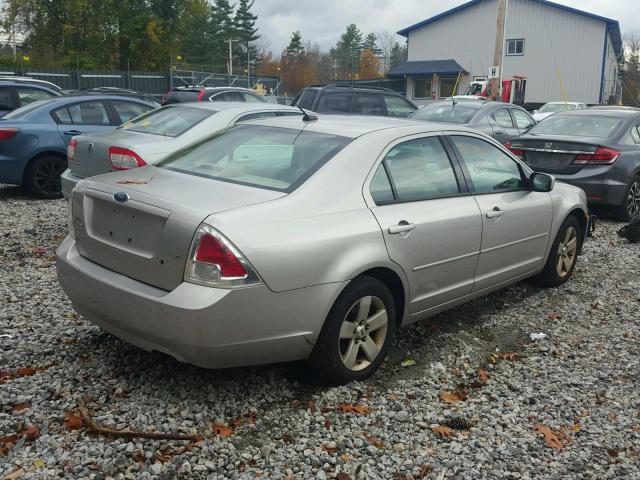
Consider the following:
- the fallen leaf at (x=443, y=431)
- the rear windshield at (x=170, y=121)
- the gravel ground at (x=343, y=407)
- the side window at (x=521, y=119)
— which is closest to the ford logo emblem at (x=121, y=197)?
the gravel ground at (x=343, y=407)

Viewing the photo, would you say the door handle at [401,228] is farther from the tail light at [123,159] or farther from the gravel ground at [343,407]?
the tail light at [123,159]

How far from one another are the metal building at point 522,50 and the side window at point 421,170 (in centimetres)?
3759

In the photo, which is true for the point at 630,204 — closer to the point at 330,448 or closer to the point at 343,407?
the point at 343,407

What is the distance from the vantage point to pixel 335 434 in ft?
11.3

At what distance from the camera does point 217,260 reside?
3217 mm

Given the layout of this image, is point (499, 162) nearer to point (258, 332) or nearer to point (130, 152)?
point (258, 332)

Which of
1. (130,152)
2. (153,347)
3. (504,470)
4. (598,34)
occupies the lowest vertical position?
(504,470)

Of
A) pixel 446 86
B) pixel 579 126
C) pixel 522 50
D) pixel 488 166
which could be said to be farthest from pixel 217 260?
pixel 522 50

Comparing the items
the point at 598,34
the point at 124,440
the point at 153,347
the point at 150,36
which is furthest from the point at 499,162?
the point at 150,36

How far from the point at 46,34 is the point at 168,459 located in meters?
57.1

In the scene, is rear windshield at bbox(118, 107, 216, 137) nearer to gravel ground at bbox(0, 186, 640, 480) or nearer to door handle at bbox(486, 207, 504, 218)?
gravel ground at bbox(0, 186, 640, 480)

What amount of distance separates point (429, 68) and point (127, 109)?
A: 37541 mm

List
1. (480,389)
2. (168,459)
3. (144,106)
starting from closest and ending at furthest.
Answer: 1. (168,459)
2. (480,389)
3. (144,106)

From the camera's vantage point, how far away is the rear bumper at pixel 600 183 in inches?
351
